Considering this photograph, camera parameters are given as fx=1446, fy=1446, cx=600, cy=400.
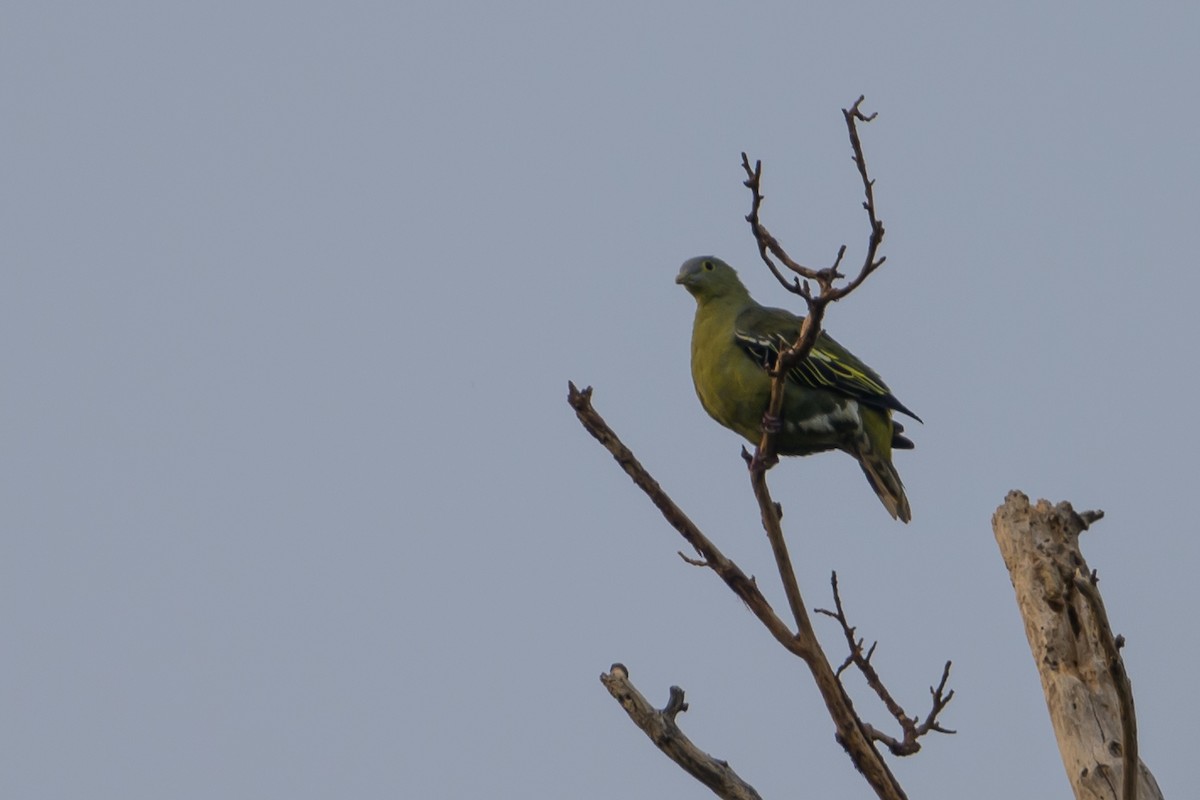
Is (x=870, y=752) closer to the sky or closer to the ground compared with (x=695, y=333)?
closer to the ground

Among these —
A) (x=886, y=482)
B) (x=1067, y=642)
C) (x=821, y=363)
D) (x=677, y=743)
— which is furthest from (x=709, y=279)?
(x=677, y=743)

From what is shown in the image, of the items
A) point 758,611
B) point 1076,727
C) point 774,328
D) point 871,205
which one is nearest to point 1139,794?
point 1076,727

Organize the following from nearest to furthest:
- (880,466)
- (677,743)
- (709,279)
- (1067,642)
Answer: (677,743) → (1067,642) → (880,466) → (709,279)

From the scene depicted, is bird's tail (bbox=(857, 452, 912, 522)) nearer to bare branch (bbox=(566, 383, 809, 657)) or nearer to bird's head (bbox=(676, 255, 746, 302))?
bird's head (bbox=(676, 255, 746, 302))

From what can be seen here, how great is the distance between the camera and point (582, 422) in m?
4.95

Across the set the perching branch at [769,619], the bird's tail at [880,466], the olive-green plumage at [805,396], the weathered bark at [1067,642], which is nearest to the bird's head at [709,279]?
the olive-green plumage at [805,396]

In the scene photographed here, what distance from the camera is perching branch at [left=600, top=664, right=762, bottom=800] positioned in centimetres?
457

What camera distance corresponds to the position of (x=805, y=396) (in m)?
7.55

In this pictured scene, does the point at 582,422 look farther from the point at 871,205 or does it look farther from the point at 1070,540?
the point at 1070,540

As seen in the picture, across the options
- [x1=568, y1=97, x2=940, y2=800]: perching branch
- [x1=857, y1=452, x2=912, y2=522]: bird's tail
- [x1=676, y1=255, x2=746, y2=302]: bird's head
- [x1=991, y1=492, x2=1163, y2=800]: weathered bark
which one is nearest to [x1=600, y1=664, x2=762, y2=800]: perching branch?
[x1=568, y1=97, x2=940, y2=800]: perching branch

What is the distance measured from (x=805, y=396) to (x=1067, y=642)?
8.53 feet

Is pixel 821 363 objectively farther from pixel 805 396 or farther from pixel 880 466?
pixel 880 466

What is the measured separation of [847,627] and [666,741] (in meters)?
0.82

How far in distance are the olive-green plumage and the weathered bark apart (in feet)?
6.86
